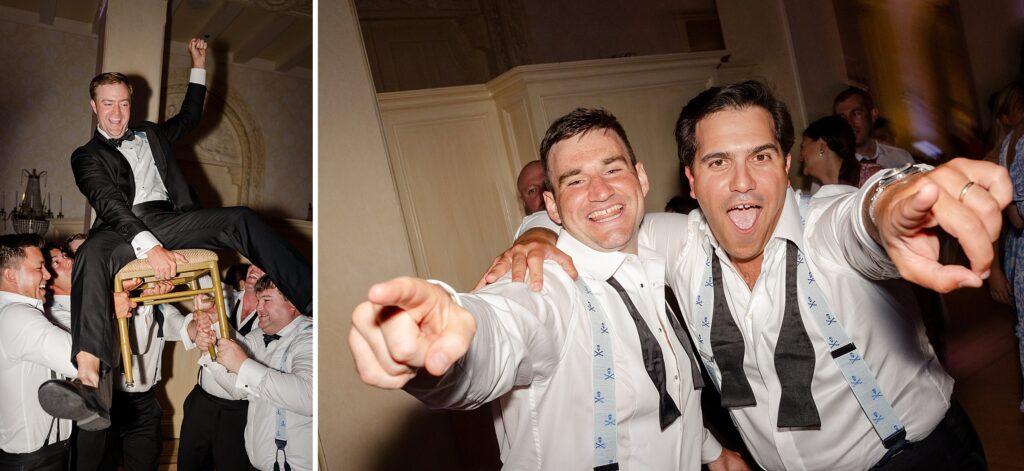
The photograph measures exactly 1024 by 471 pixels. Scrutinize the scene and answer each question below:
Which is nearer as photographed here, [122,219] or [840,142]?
[122,219]

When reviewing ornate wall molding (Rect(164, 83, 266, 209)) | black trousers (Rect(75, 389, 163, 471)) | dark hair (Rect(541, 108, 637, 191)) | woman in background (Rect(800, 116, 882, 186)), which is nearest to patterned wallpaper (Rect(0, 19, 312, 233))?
ornate wall molding (Rect(164, 83, 266, 209))

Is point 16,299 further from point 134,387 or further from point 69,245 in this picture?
point 134,387

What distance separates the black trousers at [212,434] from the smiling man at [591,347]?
2.63 feet

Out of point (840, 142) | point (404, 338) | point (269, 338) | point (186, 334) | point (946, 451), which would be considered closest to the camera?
point (404, 338)

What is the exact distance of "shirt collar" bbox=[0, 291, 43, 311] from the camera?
1.45 m

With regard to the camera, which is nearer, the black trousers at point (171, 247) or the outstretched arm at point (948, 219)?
the outstretched arm at point (948, 219)

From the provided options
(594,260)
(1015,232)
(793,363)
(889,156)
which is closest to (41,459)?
(594,260)

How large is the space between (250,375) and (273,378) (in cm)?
9

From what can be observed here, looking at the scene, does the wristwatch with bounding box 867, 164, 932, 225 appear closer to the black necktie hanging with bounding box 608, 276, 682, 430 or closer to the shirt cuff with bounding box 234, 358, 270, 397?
the black necktie hanging with bounding box 608, 276, 682, 430

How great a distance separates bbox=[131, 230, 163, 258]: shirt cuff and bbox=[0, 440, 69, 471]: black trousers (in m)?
0.46

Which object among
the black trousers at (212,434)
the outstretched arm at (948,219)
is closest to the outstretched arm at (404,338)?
the outstretched arm at (948,219)

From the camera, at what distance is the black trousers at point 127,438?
1.52 meters

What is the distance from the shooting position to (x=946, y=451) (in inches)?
59.9

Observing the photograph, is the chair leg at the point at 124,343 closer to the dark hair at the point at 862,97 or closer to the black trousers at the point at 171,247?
the black trousers at the point at 171,247
